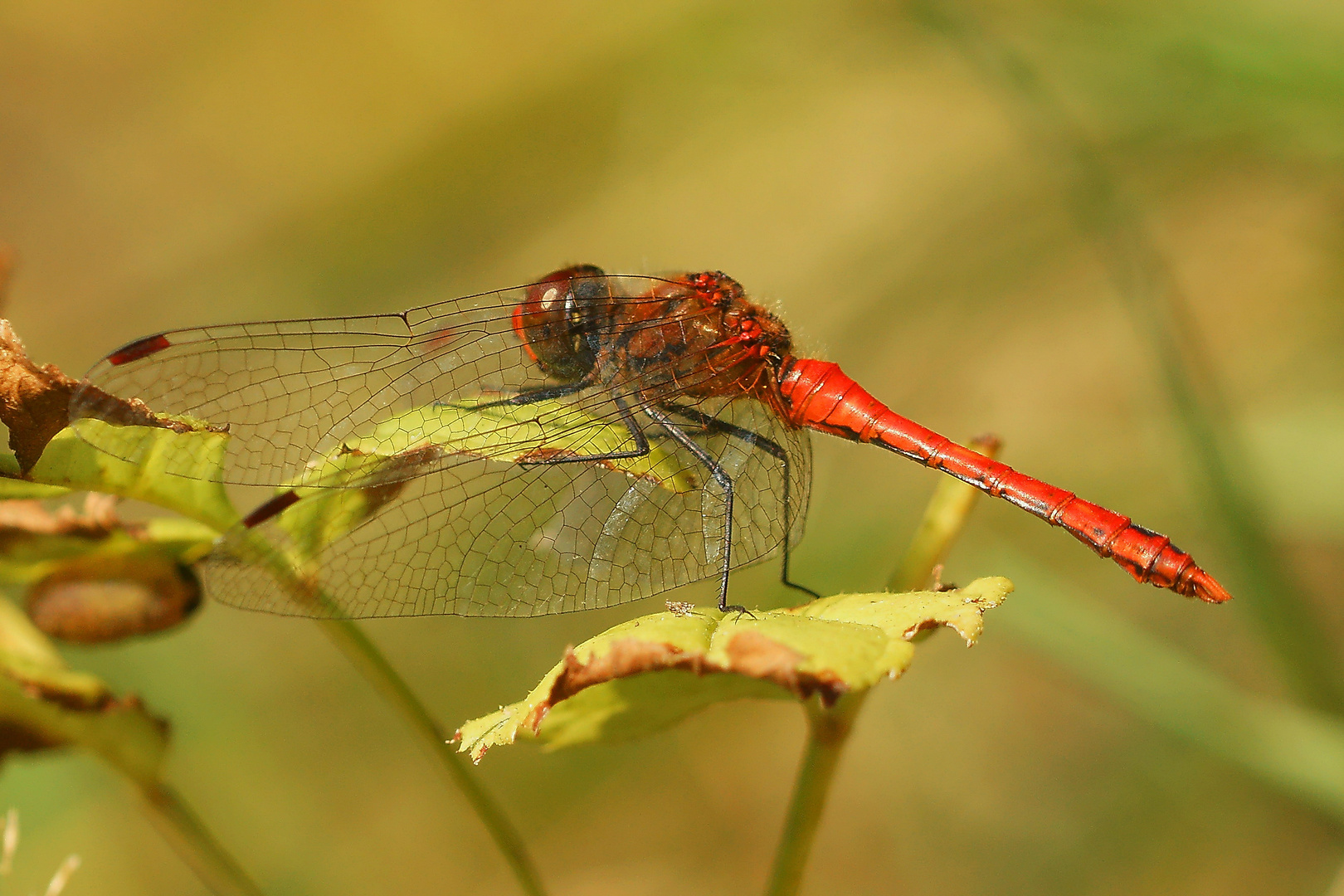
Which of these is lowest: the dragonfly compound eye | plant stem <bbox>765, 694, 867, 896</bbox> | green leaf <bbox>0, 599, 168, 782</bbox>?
green leaf <bbox>0, 599, 168, 782</bbox>

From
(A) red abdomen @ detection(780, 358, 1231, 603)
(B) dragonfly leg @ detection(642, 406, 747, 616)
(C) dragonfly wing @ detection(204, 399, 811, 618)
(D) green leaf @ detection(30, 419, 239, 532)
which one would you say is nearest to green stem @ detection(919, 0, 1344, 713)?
(A) red abdomen @ detection(780, 358, 1231, 603)

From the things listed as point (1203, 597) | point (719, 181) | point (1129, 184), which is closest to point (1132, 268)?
point (1203, 597)

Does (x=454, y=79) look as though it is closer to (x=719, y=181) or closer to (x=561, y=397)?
(x=719, y=181)

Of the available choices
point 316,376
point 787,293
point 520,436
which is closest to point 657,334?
point 520,436

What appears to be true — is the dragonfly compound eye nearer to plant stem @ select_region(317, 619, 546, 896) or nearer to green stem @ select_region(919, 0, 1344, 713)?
plant stem @ select_region(317, 619, 546, 896)

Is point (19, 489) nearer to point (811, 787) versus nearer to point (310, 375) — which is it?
point (310, 375)

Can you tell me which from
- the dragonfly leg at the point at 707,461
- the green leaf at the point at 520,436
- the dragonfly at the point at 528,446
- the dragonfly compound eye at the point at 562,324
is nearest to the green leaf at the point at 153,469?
the dragonfly at the point at 528,446

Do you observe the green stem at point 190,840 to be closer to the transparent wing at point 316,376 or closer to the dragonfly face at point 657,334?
the transparent wing at point 316,376
